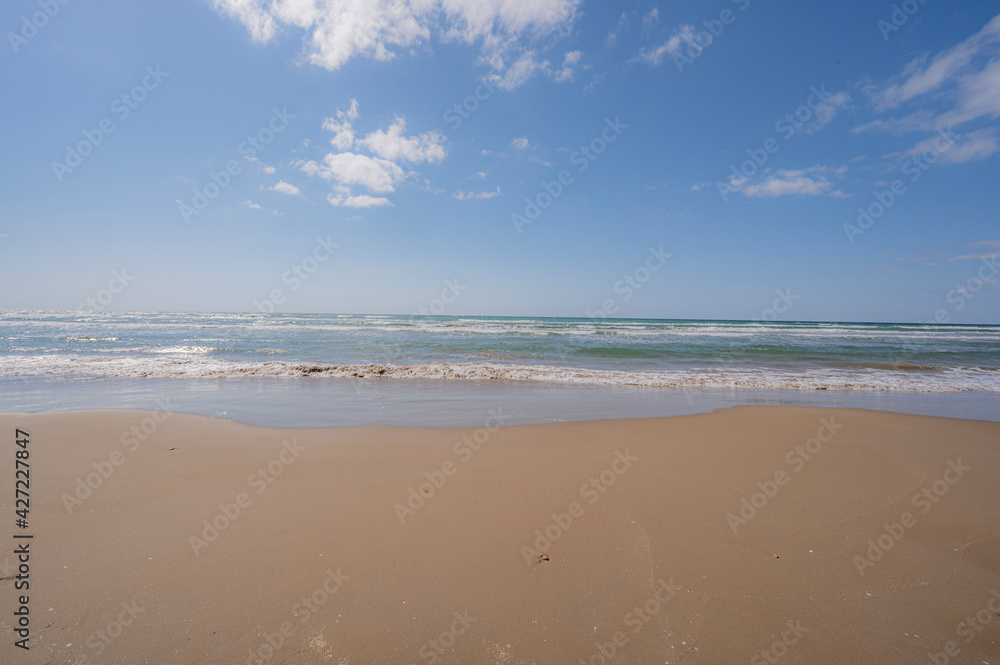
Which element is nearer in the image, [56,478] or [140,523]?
[140,523]

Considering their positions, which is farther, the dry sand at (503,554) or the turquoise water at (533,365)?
the turquoise water at (533,365)

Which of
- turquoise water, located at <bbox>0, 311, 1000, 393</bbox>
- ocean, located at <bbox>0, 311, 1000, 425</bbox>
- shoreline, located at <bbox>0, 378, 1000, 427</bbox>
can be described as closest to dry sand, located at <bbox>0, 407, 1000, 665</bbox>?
shoreline, located at <bbox>0, 378, 1000, 427</bbox>

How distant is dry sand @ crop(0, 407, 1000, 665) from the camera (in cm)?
232

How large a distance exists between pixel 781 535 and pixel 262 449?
5.93 metres

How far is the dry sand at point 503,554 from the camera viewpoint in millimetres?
2320

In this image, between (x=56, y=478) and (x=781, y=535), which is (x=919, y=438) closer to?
(x=781, y=535)

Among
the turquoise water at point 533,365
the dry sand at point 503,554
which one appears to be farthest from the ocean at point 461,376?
the dry sand at point 503,554

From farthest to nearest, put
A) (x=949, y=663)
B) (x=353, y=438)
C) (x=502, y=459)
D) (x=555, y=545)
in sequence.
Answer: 1. (x=353, y=438)
2. (x=502, y=459)
3. (x=555, y=545)
4. (x=949, y=663)

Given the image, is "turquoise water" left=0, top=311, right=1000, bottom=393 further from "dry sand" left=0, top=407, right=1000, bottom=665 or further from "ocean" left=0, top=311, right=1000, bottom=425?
"dry sand" left=0, top=407, right=1000, bottom=665

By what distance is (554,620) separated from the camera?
8.07ft

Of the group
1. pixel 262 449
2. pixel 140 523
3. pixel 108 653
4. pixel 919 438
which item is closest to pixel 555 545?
pixel 108 653

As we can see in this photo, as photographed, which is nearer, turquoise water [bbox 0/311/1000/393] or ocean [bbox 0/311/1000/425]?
ocean [bbox 0/311/1000/425]

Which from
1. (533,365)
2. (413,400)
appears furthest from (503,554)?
(533,365)

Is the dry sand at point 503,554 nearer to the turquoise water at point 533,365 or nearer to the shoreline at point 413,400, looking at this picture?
the shoreline at point 413,400
